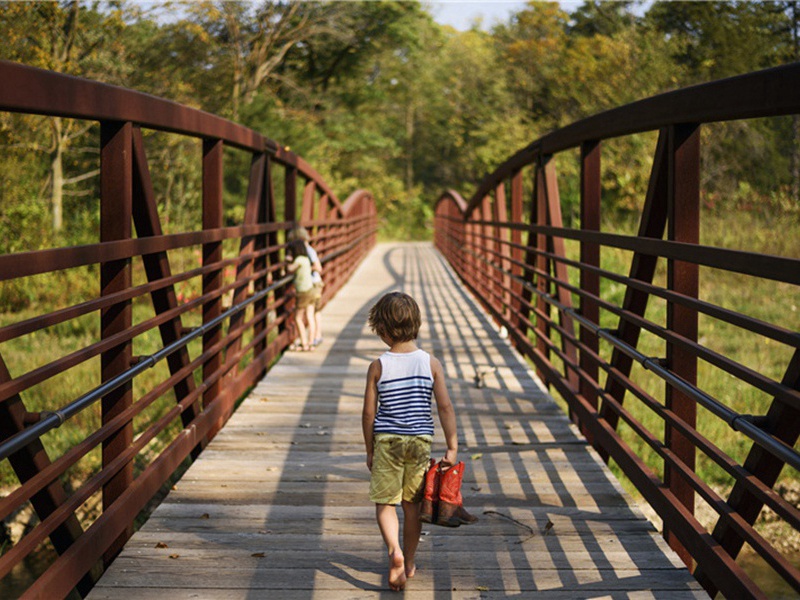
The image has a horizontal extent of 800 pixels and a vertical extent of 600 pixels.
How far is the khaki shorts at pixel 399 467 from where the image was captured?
10.6ft

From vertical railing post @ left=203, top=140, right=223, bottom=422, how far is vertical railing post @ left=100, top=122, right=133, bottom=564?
1635mm

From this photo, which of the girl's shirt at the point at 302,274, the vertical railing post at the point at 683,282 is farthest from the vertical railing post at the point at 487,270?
the vertical railing post at the point at 683,282

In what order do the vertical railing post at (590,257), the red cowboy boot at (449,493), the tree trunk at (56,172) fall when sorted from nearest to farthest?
1. the red cowboy boot at (449,493)
2. the vertical railing post at (590,257)
3. the tree trunk at (56,172)

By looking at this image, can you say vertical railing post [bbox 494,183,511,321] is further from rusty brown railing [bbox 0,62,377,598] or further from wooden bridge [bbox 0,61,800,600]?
rusty brown railing [bbox 0,62,377,598]

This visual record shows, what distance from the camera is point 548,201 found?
6664 mm

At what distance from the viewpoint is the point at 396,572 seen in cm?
317

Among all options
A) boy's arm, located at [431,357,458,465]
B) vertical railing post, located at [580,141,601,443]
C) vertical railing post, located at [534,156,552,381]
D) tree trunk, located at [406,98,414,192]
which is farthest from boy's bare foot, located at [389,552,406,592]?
tree trunk, located at [406,98,414,192]

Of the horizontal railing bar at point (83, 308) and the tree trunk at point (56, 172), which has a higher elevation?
the tree trunk at point (56, 172)

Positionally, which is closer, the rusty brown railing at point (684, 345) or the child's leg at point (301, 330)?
the rusty brown railing at point (684, 345)

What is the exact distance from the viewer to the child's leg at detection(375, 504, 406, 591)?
317cm

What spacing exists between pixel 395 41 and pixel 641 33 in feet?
27.3

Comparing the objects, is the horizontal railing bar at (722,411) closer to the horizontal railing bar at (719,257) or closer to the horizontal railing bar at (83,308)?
the horizontal railing bar at (719,257)

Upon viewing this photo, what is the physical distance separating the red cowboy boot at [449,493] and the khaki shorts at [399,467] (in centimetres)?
11

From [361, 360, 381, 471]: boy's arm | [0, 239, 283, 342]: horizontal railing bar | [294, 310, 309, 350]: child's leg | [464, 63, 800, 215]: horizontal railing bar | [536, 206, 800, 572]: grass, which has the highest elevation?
[464, 63, 800, 215]: horizontal railing bar
